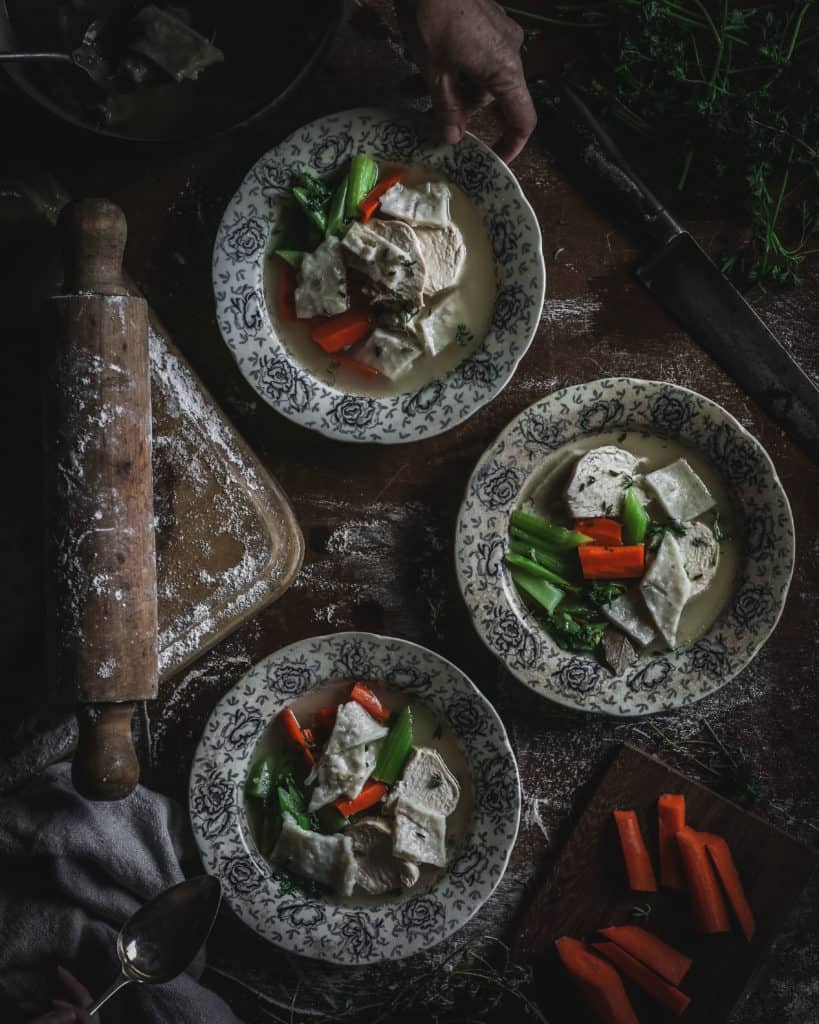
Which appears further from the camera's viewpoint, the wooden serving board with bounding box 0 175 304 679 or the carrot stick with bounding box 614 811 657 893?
the carrot stick with bounding box 614 811 657 893

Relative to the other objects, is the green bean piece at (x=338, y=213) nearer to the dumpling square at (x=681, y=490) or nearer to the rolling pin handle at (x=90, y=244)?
the rolling pin handle at (x=90, y=244)

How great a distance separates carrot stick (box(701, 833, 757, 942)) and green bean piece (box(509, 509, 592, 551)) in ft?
2.91

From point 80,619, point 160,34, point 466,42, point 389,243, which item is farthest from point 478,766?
point 160,34

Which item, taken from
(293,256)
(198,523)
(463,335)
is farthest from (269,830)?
(293,256)

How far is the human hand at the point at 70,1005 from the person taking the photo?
2.15m

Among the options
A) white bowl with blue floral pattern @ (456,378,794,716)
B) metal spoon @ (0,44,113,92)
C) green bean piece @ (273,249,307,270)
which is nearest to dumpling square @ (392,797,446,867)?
white bowl with blue floral pattern @ (456,378,794,716)

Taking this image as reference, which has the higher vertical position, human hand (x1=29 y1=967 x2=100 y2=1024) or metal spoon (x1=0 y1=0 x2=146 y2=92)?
metal spoon (x1=0 y1=0 x2=146 y2=92)

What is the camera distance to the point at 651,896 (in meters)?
2.50

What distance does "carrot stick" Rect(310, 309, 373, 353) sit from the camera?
93.3 inches

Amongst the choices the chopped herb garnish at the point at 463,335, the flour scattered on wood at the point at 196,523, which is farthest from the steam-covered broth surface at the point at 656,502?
the flour scattered on wood at the point at 196,523

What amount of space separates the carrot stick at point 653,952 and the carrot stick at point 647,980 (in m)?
0.02

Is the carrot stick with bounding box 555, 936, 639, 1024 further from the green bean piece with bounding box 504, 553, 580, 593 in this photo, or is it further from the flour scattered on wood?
the flour scattered on wood

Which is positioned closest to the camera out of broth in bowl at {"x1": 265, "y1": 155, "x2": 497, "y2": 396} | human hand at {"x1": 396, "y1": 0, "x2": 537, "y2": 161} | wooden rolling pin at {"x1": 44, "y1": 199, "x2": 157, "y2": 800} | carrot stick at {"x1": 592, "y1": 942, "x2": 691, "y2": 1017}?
wooden rolling pin at {"x1": 44, "y1": 199, "x2": 157, "y2": 800}

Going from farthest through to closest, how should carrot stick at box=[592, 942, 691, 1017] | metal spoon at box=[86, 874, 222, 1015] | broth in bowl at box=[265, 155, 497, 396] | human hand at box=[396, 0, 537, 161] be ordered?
carrot stick at box=[592, 942, 691, 1017] → broth in bowl at box=[265, 155, 497, 396] → metal spoon at box=[86, 874, 222, 1015] → human hand at box=[396, 0, 537, 161]
